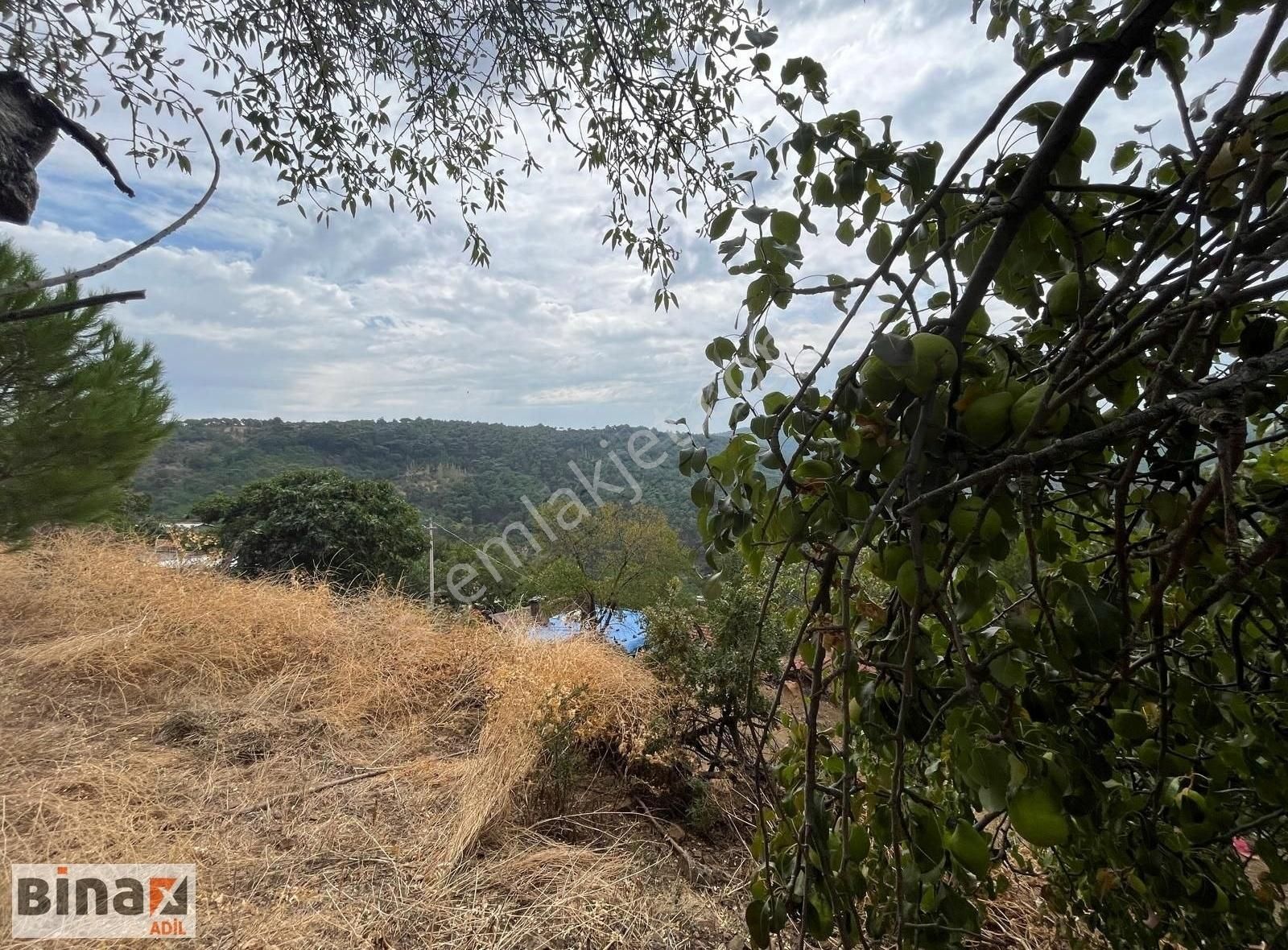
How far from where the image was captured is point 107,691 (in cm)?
302

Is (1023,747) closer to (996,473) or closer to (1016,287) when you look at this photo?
(996,473)

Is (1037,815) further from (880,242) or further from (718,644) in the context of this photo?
(718,644)

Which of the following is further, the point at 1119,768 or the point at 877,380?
the point at 1119,768

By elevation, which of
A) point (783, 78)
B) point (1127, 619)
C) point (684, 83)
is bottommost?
point (1127, 619)

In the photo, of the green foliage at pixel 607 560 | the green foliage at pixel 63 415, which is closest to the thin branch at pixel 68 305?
the green foliage at pixel 63 415

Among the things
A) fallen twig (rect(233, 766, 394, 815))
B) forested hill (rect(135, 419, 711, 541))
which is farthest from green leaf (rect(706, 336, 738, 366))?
forested hill (rect(135, 419, 711, 541))

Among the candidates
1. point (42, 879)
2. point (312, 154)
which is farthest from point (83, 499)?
point (312, 154)

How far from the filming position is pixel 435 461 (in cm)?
1107

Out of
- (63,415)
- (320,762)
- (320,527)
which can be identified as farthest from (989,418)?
(320,527)

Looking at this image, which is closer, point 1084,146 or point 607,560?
point 1084,146

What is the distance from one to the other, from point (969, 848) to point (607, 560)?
7.45 meters

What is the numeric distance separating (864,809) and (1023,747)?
0.35 metres

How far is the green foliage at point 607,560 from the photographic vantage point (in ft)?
23.6

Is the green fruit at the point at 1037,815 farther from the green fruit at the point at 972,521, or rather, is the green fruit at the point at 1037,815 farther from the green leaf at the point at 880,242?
the green leaf at the point at 880,242
